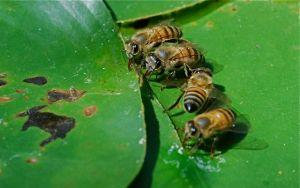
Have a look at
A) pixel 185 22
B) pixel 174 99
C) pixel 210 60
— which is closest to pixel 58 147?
pixel 174 99

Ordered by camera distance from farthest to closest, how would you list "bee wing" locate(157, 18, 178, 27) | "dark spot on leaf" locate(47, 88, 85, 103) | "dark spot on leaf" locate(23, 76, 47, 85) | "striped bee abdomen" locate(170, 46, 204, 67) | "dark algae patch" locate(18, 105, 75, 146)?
"bee wing" locate(157, 18, 178, 27) → "striped bee abdomen" locate(170, 46, 204, 67) → "dark spot on leaf" locate(23, 76, 47, 85) → "dark spot on leaf" locate(47, 88, 85, 103) → "dark algae patch" locate(18, 105, 75, 146)

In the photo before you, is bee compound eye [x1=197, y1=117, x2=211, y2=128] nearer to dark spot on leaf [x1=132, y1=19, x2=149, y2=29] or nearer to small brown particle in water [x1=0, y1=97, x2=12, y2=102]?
small brown particle in water [x1=0, y1=97, x2=12, y2=102]

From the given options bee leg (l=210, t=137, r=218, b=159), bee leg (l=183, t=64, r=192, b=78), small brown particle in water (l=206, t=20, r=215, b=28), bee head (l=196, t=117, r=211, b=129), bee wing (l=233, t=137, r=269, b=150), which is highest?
small brown particle in water (l=206, t=20, r=215, b=28)

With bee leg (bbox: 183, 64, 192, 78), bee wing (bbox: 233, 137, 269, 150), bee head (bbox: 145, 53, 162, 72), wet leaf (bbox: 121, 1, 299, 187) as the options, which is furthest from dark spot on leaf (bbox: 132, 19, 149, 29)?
bee wing (bbox: 233, 137, 269, 150)

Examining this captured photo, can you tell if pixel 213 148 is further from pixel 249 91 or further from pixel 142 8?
pixel 142 8

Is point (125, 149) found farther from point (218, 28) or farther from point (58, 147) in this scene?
point (218, 28)

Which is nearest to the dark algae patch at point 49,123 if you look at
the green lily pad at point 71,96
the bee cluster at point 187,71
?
the green lily pad at point 71,96
